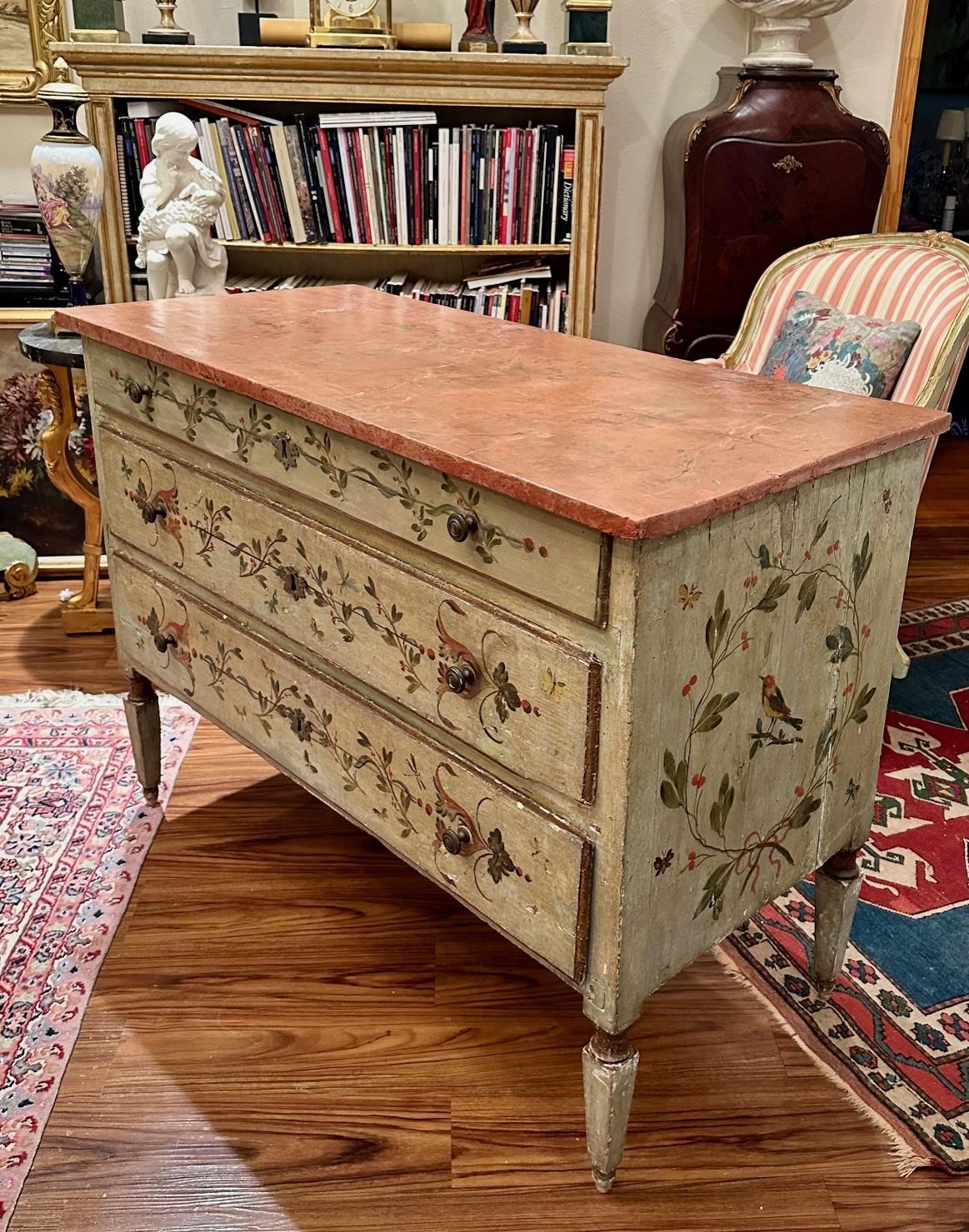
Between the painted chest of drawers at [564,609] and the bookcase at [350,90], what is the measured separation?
1598mm

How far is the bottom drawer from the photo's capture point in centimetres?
150

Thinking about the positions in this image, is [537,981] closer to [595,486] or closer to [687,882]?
[687,882]

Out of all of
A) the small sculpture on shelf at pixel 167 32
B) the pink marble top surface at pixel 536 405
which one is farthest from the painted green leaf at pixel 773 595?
the small sculpture on shelf at pixel 167 32

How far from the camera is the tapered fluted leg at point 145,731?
2.35 meters

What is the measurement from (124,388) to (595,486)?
1.08m

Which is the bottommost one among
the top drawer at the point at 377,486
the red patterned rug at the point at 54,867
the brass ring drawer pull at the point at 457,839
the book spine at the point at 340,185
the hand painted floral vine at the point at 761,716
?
the red patterned rug at the point at 54,867

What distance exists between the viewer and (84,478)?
126 inches

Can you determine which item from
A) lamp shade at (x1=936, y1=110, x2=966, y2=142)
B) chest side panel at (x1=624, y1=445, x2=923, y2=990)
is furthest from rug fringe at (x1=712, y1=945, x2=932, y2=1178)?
lamp shade at (x1=936, y1=110, x2=966, y2=142)

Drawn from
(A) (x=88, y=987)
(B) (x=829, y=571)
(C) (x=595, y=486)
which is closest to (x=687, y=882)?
(B) (x=829, y=571)

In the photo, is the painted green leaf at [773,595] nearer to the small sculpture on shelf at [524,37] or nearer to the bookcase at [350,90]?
the bookcase at [350,90]

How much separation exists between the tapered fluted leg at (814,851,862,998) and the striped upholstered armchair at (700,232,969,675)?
0.93 metres

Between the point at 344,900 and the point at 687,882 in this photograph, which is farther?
the point at 344,900

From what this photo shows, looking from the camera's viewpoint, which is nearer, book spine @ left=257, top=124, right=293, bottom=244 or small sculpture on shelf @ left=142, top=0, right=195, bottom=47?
small sculpture on shelf @ left=142, top=0, right=195, bottom=47

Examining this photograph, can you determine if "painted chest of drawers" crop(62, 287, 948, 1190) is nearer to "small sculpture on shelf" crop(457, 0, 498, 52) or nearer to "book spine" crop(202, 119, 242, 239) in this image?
"book spine" crop(202, 119, 242, 239)
